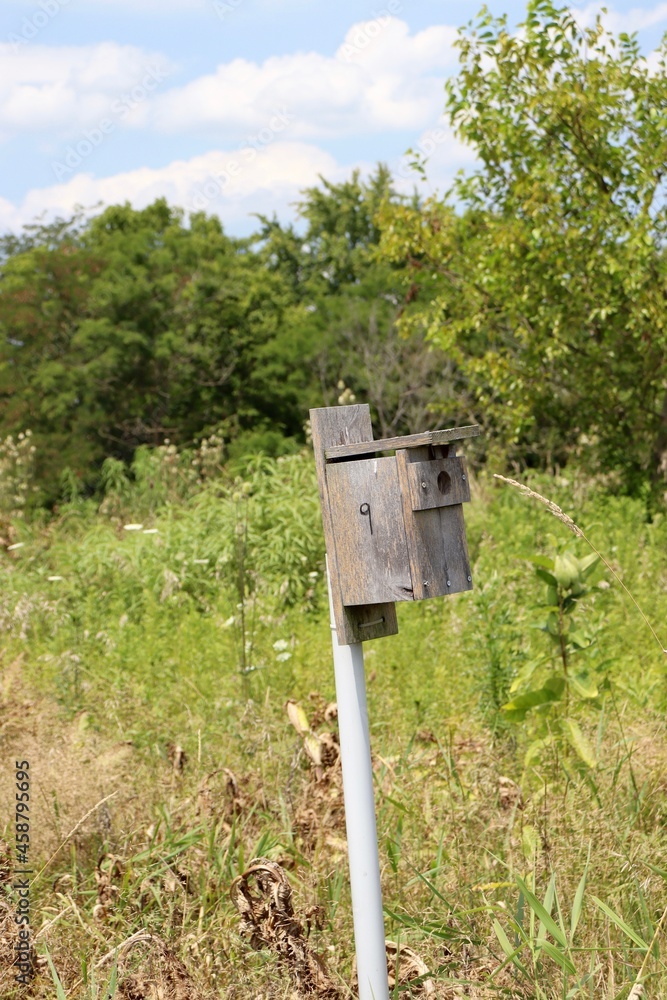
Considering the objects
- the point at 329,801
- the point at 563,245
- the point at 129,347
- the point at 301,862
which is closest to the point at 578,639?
the point at 329,801

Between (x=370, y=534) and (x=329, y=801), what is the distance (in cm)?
120

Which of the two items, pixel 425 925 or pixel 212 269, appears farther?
pixel 212 269

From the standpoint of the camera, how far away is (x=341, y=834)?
2.77 metres

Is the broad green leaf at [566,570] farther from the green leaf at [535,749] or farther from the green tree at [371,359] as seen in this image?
the green tree at [371,359]

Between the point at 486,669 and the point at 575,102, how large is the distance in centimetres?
535

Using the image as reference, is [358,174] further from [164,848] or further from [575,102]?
[164,848]

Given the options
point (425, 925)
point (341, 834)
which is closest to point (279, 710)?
point (341, 834)

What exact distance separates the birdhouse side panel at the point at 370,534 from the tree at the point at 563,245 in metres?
5.48

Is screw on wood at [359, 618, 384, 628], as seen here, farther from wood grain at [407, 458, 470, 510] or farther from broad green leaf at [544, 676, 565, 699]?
broad green leaf at [544, 676, 565, 699]

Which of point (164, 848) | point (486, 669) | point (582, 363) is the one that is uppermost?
point (582, 363)

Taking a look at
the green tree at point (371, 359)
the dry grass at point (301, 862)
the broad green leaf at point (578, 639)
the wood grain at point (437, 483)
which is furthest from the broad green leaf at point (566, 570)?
the green tree at point (371, 359)

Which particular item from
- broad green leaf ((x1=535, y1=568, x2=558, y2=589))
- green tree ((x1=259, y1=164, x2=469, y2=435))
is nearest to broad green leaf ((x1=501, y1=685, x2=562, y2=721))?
broad green leaf ((x1=535, y1=568, x2=558, y2=589))

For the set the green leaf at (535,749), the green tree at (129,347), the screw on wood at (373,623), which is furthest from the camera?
the green tree at (129,347)

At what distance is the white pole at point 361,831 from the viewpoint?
1.91m
